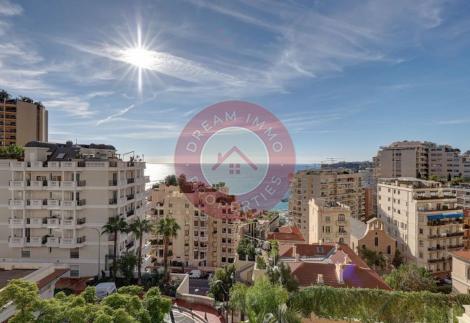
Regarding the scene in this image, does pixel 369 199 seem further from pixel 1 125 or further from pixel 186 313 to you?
pixel 1 125

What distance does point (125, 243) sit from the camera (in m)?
32.9

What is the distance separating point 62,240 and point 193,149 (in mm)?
13184

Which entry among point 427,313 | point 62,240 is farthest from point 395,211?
point 62,240

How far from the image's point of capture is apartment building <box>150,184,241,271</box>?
157ft

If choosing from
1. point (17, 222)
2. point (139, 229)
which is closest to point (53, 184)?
point (17, 222)

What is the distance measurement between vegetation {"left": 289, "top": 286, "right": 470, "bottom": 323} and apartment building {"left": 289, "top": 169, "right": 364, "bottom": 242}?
44.0 m

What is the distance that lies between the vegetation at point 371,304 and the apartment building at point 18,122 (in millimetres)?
63059

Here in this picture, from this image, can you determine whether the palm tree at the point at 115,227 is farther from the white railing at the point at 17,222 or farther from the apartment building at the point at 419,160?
the apartment building at the point at 419,160

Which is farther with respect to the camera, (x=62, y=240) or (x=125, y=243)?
(x=125, y=243)

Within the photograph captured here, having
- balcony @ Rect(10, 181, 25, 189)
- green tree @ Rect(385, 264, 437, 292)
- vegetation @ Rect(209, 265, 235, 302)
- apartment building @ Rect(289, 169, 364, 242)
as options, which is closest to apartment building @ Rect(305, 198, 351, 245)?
green tree @ Rect(385, 264, 437, 292)

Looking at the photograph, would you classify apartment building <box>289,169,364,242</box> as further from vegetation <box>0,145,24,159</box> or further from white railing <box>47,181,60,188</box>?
vegetation <box>0,145,24,159</box>

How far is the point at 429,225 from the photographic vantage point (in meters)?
39.5

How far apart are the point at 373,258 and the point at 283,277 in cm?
2194

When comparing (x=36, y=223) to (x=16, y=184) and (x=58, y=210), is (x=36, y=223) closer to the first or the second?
(x=58, y=210)
